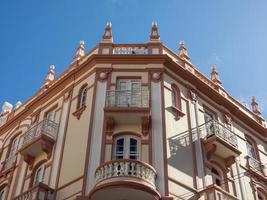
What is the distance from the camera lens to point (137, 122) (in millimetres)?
21141

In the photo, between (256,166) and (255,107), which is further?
(255,107)

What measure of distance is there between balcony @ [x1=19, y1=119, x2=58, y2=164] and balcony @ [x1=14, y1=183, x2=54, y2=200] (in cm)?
257

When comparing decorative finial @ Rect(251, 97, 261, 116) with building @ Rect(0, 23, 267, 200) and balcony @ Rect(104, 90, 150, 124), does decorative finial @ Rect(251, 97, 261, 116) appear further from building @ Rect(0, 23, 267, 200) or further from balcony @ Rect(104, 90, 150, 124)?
balcony @ Rect(104, 90, 150, 124)

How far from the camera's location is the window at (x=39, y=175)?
73.7ft

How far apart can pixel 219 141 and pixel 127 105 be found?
4.74 meters

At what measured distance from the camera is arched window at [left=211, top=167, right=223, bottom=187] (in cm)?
2207

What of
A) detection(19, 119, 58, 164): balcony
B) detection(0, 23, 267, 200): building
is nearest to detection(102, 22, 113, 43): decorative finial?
detection(0, 23, 267, 200): building

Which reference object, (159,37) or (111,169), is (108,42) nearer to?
(159,37)

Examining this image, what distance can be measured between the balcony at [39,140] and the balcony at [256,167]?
34.2 ft

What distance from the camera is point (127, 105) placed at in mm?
21516

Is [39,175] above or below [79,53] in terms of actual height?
below

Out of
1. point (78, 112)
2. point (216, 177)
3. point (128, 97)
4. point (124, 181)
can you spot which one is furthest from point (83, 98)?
point (216, 177)

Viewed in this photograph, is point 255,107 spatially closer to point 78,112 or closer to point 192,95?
point 192,95

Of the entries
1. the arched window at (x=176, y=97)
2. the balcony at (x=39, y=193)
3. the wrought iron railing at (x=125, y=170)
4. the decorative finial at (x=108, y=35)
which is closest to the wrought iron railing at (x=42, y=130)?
Answer: the balcony at (x=39, y=193)
